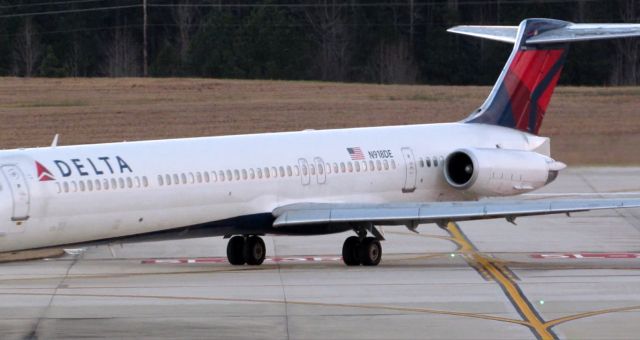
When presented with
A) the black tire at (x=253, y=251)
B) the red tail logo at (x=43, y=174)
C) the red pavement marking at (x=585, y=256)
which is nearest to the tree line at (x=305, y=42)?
the red pavement marking at (x=585, y=256)

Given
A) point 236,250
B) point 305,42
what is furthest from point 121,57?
point 236,250

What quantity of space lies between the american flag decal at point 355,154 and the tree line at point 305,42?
5222cm

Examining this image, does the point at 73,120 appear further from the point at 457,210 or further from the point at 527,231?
the point at 457,210

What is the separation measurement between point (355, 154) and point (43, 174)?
7.24 meters

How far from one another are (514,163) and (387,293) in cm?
814

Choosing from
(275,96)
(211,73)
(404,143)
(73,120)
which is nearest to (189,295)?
(404,143)

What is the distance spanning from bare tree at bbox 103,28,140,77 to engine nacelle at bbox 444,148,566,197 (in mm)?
56876

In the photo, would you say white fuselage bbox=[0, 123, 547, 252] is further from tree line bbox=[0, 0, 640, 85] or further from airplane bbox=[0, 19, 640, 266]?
tree line bbox=[0, 0, 640, 85]

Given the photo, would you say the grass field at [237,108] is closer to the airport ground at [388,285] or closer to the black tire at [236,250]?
the airport ground at [388,285]

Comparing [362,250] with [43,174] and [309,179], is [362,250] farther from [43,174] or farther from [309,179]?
[43,174]

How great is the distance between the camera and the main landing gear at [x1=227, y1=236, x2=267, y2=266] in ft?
90.6

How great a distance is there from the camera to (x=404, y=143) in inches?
1173

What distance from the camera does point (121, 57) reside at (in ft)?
284

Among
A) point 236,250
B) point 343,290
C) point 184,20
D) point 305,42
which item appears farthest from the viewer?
point 184,20
